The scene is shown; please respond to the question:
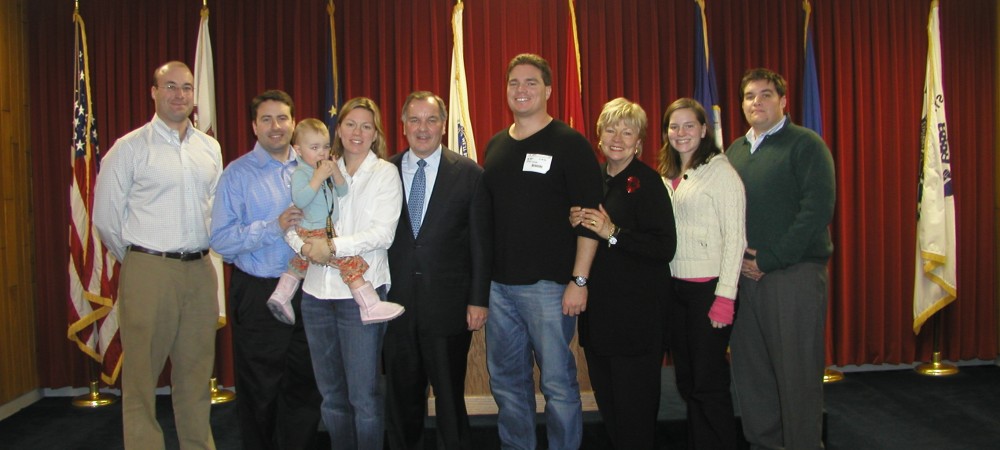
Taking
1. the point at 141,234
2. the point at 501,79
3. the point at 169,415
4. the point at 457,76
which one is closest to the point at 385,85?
the point at 457,76

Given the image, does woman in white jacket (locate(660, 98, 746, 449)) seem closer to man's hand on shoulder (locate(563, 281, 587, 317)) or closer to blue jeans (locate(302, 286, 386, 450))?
man's hand on shoulder (locate(563, 281, 587, 317))

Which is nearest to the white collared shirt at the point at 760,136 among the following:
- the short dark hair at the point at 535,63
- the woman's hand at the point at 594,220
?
the woman's hand at the point at 594,220

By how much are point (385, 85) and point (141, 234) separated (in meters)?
2.30

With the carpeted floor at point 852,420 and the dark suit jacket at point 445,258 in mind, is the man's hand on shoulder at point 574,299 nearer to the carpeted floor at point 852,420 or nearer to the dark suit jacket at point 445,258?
the dark suit jacket at point 445,258

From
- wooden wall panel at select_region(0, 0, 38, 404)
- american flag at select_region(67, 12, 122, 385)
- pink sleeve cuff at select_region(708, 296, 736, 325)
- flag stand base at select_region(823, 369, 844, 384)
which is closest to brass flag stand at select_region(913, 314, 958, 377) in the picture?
flag stand base at select_region(823, 369, 844, 384)

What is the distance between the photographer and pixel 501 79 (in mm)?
5004

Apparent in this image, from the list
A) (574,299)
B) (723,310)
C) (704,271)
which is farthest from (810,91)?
(574,299)

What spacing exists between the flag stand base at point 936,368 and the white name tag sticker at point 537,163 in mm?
3935

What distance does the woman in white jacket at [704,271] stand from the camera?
2744 millimetres

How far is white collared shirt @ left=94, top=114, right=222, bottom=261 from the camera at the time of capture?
3.01 metres

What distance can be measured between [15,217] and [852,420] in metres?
5.50

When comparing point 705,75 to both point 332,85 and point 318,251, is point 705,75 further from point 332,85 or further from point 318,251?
point 318,251

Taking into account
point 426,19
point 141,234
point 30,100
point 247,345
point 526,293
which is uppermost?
point 426,19

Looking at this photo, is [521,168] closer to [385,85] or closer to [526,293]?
[526,293]
